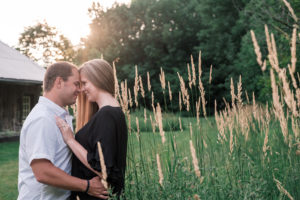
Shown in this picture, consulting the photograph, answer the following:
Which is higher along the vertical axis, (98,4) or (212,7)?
(98,4)

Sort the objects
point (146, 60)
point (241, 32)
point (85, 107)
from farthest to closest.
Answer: point (146, 60) < point (241, 32) < point (85, 107)

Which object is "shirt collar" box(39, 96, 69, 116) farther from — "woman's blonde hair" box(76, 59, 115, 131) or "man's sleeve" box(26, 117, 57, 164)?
"woman's blonde hair" box(76, 59, 115, 131)

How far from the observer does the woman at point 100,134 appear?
2.39 metres

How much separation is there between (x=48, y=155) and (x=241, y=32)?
26308mm

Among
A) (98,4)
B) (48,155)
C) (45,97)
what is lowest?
(48,155)

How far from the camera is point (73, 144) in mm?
2508

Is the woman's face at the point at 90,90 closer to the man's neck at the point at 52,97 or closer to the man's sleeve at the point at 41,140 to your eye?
the man's neck at the point at 52,97

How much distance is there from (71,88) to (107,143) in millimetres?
761

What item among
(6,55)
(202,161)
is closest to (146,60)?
(6,55)

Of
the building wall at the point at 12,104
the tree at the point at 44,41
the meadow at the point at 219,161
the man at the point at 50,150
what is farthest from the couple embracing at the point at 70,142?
the tree at the point at 44,41

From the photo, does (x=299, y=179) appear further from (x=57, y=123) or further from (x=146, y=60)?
(x=146, y=60)

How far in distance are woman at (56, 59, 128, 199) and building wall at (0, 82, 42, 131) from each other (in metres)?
15.0

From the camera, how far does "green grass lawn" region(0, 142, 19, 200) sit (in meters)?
6.19

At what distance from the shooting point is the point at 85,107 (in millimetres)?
3055
